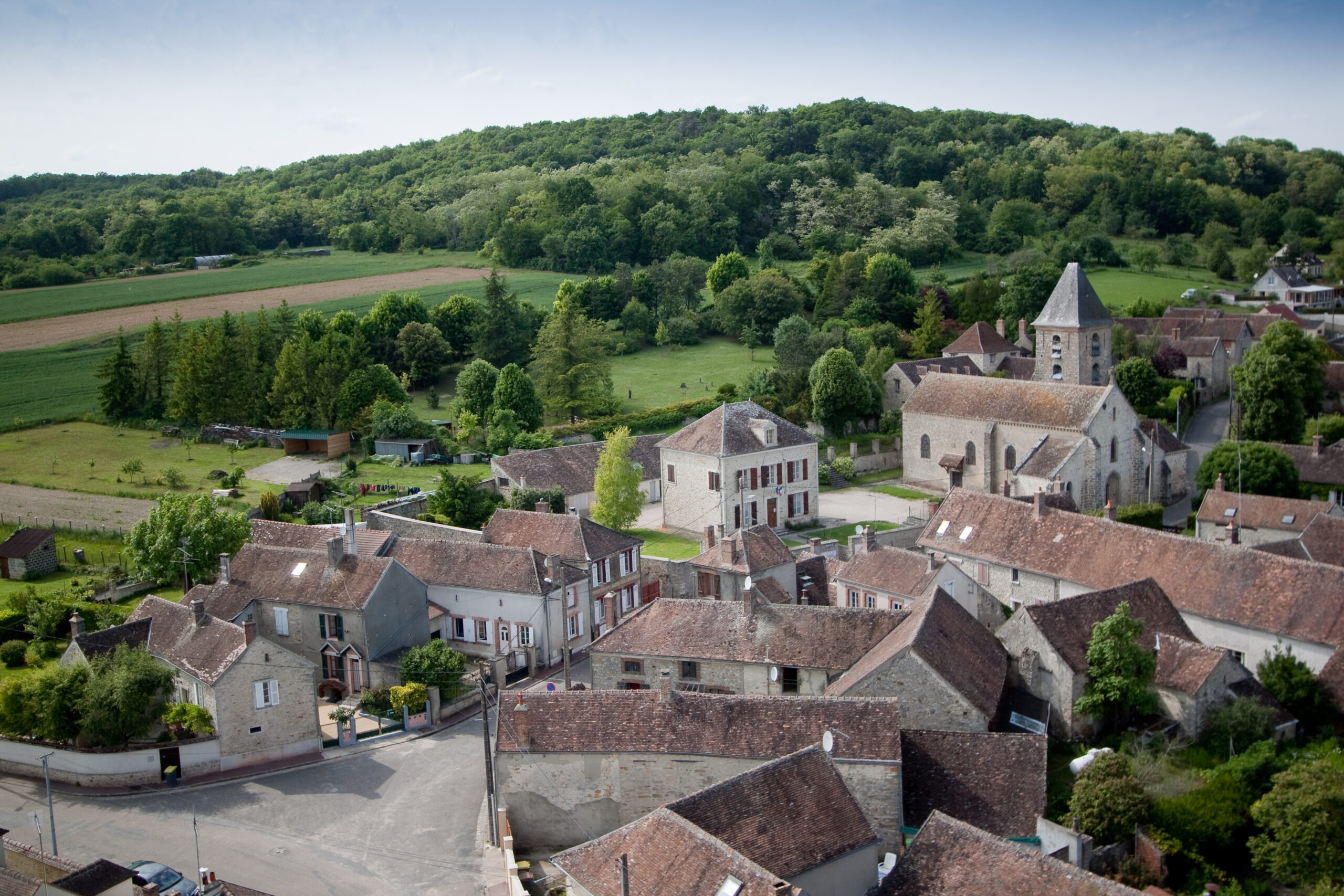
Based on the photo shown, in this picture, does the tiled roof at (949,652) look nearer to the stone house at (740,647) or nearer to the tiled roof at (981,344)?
the stone house at (740,647)

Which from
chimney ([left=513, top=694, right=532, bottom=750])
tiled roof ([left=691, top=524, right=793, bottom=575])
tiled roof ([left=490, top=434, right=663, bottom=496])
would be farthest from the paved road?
tiled roof ([left=490, top=434, right=663, bottom=496])

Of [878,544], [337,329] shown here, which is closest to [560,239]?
[337,329]

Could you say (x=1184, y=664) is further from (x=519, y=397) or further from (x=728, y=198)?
(x=728, y=198)

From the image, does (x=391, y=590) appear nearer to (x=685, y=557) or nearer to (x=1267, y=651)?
(x=685, y=557)

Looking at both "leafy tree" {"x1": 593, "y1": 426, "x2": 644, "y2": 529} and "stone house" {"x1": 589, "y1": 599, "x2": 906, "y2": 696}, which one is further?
"leafy tree" {"x1": 593, "y1": 426, "x2": 644, "y2": 529}

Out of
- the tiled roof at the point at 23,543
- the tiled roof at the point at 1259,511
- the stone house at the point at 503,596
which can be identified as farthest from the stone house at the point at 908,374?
the tiled roof at the point at 23,543

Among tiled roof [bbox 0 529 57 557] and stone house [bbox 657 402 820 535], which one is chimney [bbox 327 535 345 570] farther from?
stone house [bbox 657 402 820 535]

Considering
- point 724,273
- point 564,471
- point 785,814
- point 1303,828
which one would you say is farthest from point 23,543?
point 724,273
